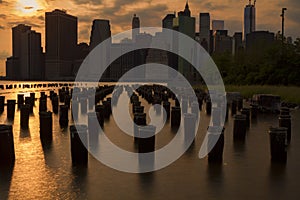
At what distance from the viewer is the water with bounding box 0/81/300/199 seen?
8.45 m

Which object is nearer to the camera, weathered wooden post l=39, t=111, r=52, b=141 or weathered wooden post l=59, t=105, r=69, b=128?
weathered wooden post l=39, t=111, r=52, b=141

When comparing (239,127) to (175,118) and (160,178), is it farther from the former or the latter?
(160,178)

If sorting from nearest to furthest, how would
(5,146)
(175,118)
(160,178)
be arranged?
(160,178) < (5,146) < (175,118)

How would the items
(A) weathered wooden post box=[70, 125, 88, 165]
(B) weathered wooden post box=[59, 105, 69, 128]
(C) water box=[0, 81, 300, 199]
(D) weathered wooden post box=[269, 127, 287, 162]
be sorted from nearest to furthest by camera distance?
(C) water box=[0, 81, 300, 199], (A) weathered wooden post box=[70, 125, 88, 165], (D) weathered wooden post box=[269, 127, 287, 162], (B) weathered wooden post box=[59, 105, 69, 128]

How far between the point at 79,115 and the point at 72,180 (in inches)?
596

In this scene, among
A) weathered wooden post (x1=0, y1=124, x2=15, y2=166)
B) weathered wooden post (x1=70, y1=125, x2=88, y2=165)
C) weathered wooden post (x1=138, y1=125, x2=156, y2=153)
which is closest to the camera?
weathered wooden post (x1=0, y1=124, x2=15, y2=166)

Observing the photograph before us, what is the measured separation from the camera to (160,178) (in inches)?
382

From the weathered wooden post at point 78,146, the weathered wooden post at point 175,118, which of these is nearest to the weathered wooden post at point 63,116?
the weathered wooden post at point 175,118

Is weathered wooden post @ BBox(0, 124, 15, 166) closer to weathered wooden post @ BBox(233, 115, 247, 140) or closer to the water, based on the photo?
the water

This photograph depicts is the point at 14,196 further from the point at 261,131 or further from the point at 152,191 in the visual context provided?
the point at 261,131

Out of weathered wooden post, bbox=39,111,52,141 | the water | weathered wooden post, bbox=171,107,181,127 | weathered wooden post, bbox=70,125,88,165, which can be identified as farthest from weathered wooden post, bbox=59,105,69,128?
weathered wooden post, bbox=70,125,88,165

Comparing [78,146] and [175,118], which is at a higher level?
[175,118]

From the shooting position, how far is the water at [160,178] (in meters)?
8.45

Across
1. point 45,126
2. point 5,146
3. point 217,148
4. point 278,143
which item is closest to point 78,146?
point 5,146
